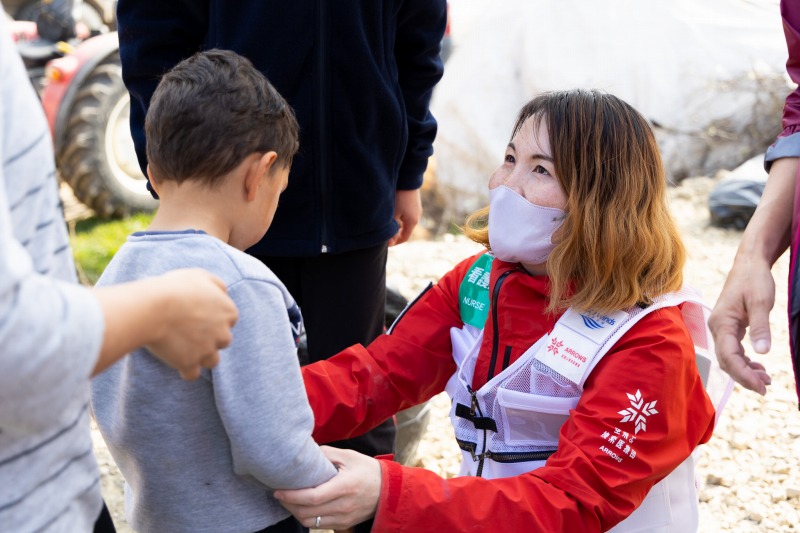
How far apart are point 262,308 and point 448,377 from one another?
947 millimetres

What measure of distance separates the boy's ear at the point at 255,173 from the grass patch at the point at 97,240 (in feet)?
13.4

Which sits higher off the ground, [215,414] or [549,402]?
[215,414]

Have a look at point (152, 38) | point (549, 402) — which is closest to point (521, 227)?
point (549, 402)

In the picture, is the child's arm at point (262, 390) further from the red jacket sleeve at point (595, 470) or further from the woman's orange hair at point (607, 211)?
the woman's orange hair at point (607, 211)

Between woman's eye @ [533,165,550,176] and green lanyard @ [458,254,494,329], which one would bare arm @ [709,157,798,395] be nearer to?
woman's eye @ [533,165,550,176]

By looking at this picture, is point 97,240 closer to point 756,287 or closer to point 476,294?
point 476,294

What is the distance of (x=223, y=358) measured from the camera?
1.45m

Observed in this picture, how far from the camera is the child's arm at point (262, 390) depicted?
1452 millimetres

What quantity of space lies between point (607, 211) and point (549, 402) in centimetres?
44

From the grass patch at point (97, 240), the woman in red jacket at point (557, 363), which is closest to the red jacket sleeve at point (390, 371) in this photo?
the woman in red jacket at point (557, 363)

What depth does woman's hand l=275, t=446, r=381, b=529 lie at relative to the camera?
5.28ft

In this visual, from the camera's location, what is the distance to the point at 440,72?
2.75m

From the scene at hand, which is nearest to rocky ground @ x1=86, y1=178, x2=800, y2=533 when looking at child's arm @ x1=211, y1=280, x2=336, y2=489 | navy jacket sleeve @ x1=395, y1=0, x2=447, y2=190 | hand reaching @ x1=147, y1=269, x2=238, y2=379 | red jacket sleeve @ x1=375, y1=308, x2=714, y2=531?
red jacket sleeve @ x1=375, y1=308, x2=714, y2=531

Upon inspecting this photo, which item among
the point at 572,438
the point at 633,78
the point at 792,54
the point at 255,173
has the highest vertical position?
the point at 792,54
